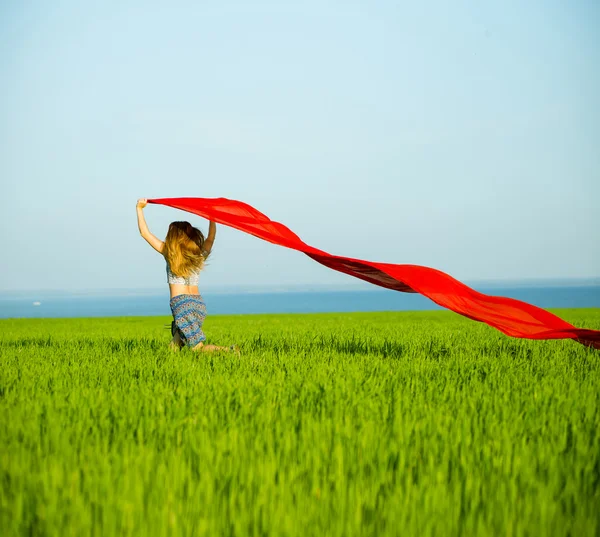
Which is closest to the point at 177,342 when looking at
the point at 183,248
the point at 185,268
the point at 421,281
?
the point at 185,268

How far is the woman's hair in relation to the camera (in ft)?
24.3

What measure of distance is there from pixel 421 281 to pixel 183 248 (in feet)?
9.53

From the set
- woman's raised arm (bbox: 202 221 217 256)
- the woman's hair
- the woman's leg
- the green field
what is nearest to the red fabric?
woman's raised arm (bbox: 202 221 217 256)

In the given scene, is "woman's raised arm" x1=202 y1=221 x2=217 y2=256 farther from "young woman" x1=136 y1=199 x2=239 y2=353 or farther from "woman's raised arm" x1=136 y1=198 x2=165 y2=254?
"woman's raised arm" x1=136 y1=198 x2=165 y2=254

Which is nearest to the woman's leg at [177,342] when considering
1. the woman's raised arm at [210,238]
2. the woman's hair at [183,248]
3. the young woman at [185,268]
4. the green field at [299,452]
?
the young woman at [185,268]

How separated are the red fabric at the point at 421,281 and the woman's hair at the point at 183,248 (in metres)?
0.33

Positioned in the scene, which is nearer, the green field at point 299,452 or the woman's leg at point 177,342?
the green field at point 299,452

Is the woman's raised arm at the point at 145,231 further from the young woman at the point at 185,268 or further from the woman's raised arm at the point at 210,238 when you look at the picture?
the woman's raised arm at the point at 210,238

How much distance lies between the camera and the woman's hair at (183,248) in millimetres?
7414

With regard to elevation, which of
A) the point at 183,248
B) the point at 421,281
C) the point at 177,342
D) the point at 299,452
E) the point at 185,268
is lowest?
the point at 299,452

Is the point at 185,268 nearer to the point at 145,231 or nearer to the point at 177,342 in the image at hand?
the point at 145,231

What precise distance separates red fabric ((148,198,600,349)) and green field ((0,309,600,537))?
1139mm

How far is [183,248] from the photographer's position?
292 inches

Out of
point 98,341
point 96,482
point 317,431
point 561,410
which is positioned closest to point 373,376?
point 561,410
